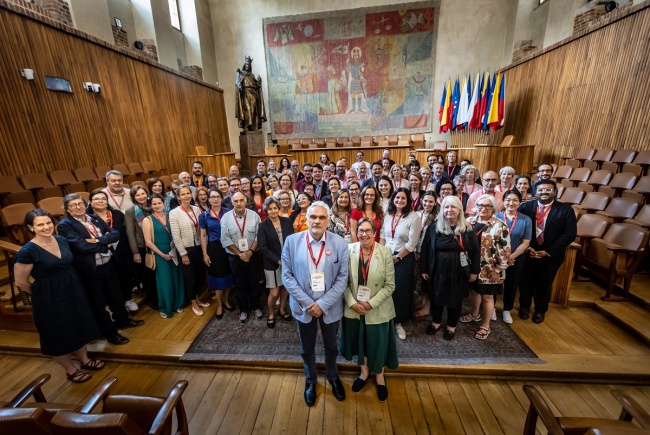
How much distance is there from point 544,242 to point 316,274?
247cm

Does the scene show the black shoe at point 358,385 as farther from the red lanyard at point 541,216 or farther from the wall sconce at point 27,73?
the wall sconce at point 27,73

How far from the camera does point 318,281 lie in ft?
6.44

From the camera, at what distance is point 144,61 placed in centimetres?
765

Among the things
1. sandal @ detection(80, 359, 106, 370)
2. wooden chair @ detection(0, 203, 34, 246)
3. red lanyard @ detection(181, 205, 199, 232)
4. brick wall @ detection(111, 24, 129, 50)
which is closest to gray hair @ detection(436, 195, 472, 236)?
red lanyard @ detection(181, 205, 199, 232)

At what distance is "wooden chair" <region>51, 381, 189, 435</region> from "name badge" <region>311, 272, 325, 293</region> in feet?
3.06

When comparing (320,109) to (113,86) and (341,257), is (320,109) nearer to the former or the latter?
(113,86)

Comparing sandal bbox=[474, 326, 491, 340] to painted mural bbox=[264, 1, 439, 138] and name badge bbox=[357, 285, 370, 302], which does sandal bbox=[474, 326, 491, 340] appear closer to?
name badge bbox=[357, 285, 370, 302]

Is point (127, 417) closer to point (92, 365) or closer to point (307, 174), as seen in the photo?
point (92, 365)

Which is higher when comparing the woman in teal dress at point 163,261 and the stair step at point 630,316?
the woman in teal dress at point 163,261

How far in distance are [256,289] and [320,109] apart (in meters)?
9.98

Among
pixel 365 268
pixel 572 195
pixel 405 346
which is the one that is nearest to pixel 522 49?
pixel 572 195

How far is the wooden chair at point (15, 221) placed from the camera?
11.5ft

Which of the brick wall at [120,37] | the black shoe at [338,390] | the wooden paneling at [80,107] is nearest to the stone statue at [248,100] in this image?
the wooden paneling at [80,107]

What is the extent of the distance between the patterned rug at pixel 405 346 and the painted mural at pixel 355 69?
9.86 metres
